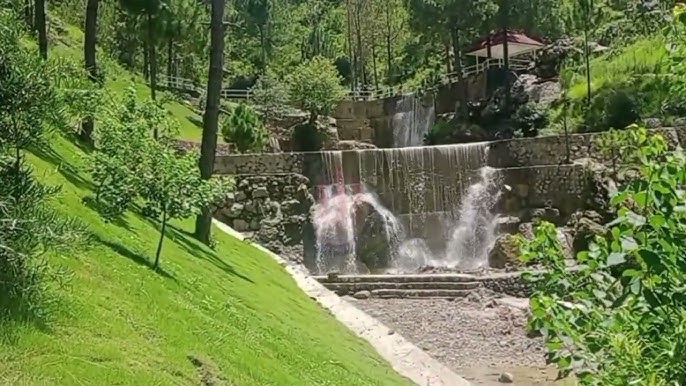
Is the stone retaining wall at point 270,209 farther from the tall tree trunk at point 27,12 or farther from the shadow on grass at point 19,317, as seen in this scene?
the shadow on grass at point 19,317

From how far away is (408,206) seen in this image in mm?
34031

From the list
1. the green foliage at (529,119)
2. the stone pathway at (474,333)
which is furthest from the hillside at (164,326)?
the green foliage at (529,119)

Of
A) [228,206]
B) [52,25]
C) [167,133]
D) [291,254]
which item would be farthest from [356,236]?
[52,25]

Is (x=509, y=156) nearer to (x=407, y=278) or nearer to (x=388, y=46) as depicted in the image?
(x=407, y=278)

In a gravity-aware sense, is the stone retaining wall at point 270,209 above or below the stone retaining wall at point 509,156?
below

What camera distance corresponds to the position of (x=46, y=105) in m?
6.00

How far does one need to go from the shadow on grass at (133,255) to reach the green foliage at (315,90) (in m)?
34.1

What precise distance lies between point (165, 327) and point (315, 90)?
3784 centimetres

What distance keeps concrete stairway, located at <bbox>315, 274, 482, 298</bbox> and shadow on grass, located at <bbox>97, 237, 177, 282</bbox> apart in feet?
54.0

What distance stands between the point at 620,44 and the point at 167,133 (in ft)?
129

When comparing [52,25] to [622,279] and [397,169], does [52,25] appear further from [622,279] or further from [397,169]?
[622,279]

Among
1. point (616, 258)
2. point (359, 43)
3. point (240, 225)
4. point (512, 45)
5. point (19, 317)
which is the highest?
point (359, 43)

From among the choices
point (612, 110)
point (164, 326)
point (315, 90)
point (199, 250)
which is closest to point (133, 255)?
point (164, 326)

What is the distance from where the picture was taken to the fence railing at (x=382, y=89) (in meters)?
48.0
